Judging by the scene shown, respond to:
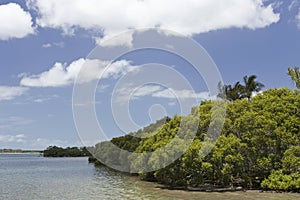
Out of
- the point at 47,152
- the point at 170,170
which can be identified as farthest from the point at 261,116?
the point at 47,152

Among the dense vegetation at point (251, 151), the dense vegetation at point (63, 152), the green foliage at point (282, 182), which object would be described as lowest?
the green foliage at point (282, 182)

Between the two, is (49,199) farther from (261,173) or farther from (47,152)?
(47,152)

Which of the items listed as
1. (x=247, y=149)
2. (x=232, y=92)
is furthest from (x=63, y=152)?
(x=247, y=149)

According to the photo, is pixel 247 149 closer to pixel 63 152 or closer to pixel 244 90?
pixel 244 90

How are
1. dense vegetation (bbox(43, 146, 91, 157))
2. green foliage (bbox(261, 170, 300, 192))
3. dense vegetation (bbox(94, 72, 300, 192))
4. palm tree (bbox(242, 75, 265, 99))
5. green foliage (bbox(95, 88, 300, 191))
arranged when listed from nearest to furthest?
1. green foliage (bbox(261, 170, 300, 192))
2. dense vegetation (bbox(94, 72, 300, 192))
3. green foliage (bbox(95, 88, 300, 191))
4. palm tree (bbox(242, 75, 265, 99))
5. dense vegetation (bbox(43, 146, 91, 157))

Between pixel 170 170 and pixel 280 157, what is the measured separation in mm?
7581

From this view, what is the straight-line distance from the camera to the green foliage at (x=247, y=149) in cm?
2394

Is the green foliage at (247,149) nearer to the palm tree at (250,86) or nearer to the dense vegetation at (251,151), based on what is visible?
the dense vegetation at (251,151)

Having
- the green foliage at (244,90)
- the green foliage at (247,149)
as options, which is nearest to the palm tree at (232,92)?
the green foliage at (244,90)

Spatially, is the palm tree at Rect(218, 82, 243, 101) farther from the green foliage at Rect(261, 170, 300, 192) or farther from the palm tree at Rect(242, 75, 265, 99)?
the green foliage at Rect(261, 170, 300, 192)

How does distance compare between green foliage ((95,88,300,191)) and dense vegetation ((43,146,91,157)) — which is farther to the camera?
dense vegetation ((43,146,91,157))

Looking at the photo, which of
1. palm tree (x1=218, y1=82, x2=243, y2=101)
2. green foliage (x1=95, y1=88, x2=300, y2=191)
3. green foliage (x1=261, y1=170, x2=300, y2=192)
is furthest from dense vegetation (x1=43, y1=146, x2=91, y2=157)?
green foliage (x1=261, y1=170, x2=300, y2=192)

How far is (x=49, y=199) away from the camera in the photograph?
2214 cm

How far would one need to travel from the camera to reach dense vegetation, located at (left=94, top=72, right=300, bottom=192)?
23.7 m
